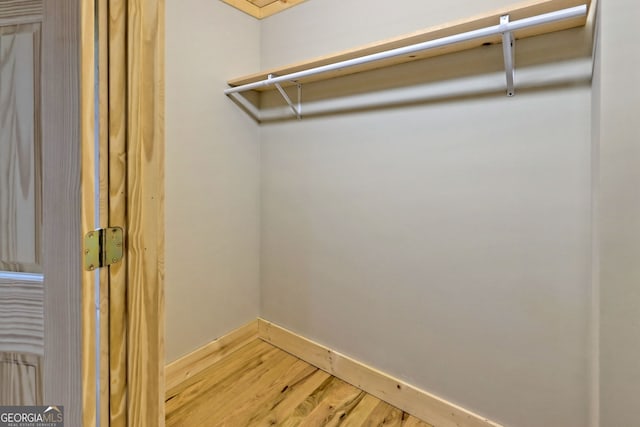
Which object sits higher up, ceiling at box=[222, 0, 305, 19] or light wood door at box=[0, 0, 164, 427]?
ceiling at box=[222, 0, 305, 19]

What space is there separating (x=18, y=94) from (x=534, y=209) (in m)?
1.63

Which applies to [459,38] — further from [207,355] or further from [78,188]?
[207,355]

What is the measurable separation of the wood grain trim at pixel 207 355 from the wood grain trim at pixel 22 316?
1.17 metres

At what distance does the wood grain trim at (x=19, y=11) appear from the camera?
2.20ft

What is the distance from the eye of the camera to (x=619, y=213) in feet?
2.55

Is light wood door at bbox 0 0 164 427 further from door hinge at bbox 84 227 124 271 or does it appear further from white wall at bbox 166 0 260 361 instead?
white wall at bbox 166 0 260 361

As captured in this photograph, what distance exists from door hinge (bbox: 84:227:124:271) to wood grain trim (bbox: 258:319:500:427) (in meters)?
1.43

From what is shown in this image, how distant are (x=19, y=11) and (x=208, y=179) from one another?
1.23m

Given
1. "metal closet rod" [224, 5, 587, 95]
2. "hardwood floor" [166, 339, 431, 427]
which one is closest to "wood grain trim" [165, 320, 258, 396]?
"hardwood floor" [166, 339, 431, 427]

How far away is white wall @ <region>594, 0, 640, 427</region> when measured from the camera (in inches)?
29.2

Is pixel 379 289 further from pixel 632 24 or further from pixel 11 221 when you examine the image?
pixel 11 221

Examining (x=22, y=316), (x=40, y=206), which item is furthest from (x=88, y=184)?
(x=22, y=316)

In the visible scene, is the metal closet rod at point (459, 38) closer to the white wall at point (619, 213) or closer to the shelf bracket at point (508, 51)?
the shelf bracket at point (508, 51)

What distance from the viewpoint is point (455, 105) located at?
1.38m
